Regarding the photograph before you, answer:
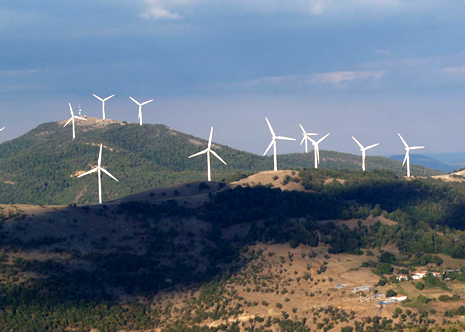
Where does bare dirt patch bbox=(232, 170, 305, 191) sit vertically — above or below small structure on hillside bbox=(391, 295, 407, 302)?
above

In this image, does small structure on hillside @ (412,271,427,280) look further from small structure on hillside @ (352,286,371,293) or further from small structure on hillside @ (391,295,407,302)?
small structure on hillside @ (391,295,407,302)

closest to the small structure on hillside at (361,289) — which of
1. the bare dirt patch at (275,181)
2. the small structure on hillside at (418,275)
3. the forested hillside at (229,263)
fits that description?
the forested hillside at (229,263)

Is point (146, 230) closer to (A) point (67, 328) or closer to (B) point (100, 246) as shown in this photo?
(B) point (100, 246)

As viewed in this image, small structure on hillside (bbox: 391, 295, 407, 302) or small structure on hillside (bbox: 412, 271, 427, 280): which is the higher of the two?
small structure on hillside (bbox: 412, 271, 427, 280)

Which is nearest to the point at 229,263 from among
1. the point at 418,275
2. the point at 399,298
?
the point at 418,275

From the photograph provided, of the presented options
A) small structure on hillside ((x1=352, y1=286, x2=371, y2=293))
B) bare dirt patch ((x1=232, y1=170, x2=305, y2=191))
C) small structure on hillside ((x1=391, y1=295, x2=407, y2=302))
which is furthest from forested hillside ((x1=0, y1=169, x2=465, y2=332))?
bare dirt patch ((x1=232, y1=170, x2=305, y2=191))

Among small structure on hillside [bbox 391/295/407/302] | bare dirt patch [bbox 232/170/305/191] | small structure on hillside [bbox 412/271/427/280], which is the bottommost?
small structure on hillside [bbox 391/295/407/302]

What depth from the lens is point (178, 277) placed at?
143m

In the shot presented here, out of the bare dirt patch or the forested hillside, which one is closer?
the forested hillside

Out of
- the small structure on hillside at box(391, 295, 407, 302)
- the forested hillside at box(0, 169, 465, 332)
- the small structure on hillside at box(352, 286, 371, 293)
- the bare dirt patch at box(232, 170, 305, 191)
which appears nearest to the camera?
the forested hillside at box(0, 169, 465, 332)

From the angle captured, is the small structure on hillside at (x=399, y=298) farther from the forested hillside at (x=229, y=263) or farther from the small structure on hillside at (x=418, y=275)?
the small structure on hillside at (x=418, y=275)

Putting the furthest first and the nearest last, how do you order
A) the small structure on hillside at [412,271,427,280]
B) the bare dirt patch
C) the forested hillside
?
the bare dirt patch < the small structure on hillside at [412,271,427,280] < the forested hillside

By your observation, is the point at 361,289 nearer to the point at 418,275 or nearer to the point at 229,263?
the point at 418,275

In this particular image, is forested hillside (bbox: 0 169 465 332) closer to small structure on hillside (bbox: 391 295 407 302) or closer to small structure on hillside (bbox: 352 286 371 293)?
small structure on hillside (bbox: 391 295 407 302)
